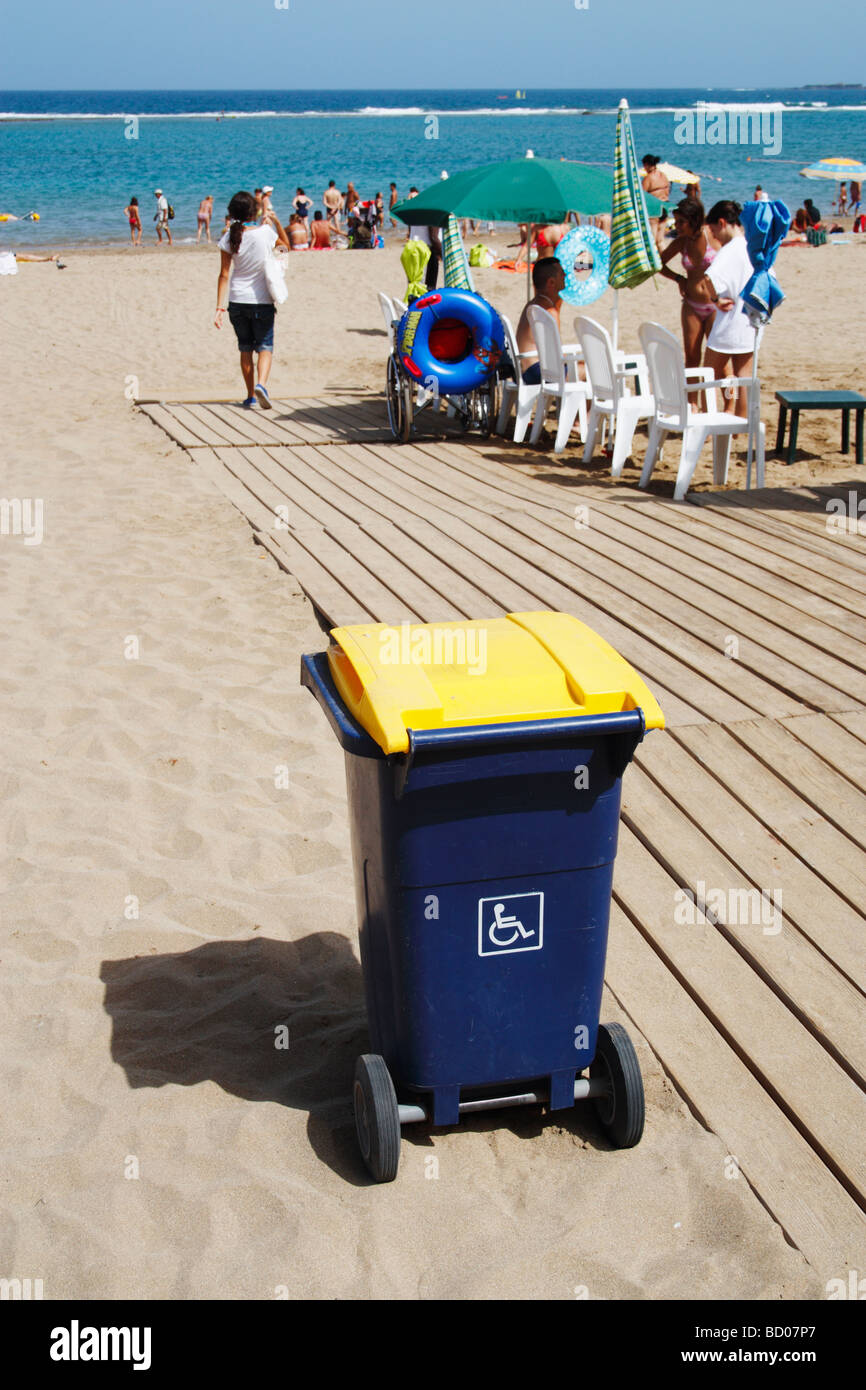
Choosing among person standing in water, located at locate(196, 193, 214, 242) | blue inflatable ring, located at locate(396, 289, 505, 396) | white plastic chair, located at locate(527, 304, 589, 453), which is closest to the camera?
white plastic chair, located at locate(527, 304, 589, 453)

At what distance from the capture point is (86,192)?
135 feet

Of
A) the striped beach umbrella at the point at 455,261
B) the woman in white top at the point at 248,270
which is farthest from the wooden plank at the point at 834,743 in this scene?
the striped beach umbrella at the point at 455,261

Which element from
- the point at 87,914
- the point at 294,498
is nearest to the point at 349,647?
the point at 87,914

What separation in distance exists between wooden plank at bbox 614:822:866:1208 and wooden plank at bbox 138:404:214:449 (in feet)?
19.4

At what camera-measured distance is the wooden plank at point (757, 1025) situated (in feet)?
8.29

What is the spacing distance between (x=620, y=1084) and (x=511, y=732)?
0.82 metres

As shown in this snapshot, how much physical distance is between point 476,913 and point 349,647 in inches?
21.7

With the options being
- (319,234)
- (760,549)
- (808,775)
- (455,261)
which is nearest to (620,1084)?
(808,775)

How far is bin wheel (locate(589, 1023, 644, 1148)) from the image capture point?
2.47 m

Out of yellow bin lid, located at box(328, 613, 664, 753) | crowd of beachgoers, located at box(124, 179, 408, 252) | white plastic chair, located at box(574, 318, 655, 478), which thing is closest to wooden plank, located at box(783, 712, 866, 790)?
yellow bin lid, located at box(328, 613, 664, 753)

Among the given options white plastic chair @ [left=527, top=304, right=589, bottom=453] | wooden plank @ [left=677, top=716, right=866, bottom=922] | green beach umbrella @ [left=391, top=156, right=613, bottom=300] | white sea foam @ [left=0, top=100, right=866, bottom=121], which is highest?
white sea foam @ [left=0, top=100, right=866, bottom=121]

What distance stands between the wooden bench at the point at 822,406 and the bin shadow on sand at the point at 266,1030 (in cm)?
571

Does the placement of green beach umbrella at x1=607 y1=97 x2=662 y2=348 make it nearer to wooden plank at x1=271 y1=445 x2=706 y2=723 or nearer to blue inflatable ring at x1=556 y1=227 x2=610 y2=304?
blue inflatable ring at x1=556 y1=227 x2=610 y2=304

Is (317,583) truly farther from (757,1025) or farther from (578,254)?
(578,254)
